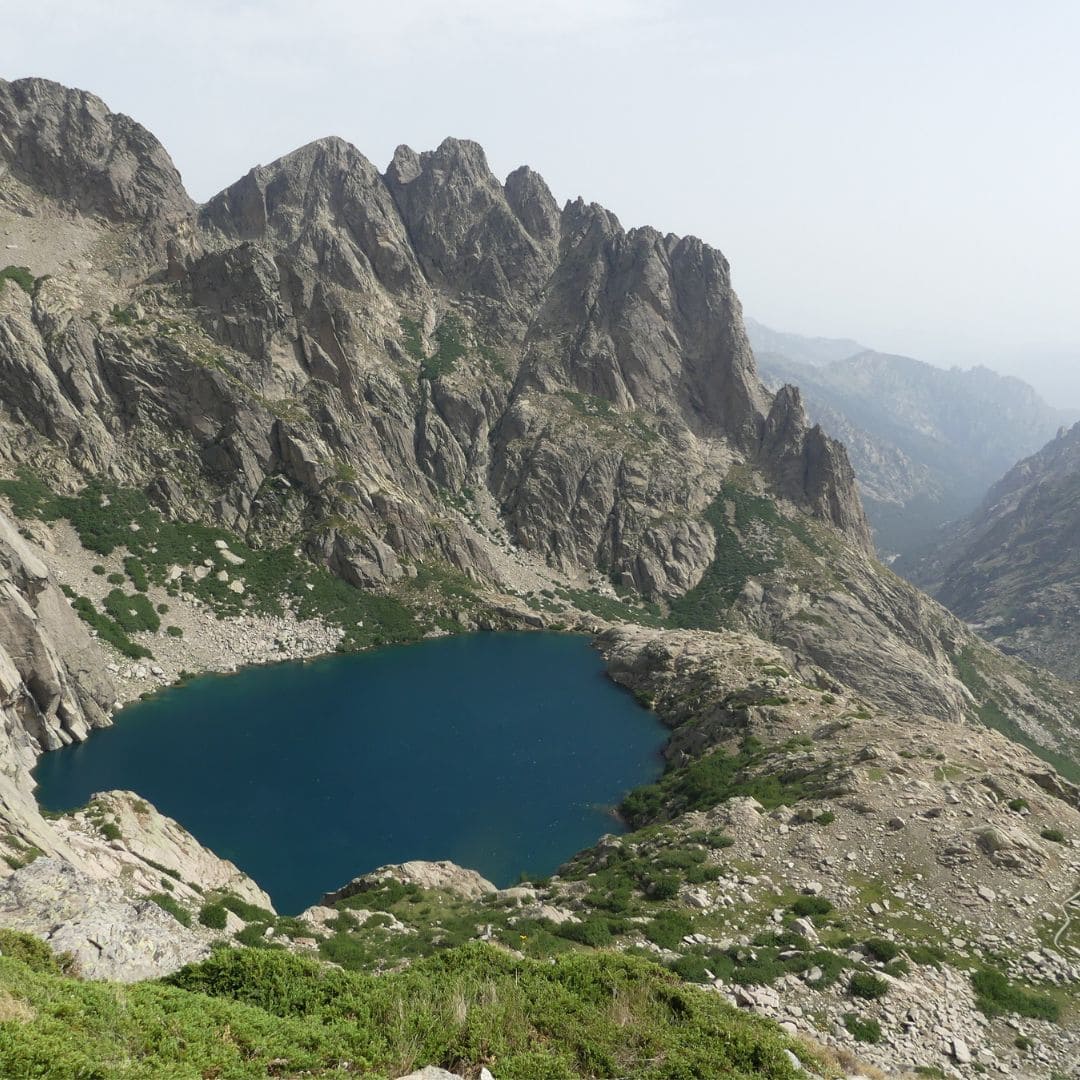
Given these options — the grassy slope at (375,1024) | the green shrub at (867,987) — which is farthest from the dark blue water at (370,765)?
the grassy slope at (375,1024)

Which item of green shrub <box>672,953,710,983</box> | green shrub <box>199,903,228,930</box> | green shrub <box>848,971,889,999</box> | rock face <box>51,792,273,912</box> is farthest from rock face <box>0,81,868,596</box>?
green shrub <box>848,971,889,999</box>

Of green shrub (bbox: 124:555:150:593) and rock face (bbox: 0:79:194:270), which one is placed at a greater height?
rock face (bbox: 0:79:194:270)

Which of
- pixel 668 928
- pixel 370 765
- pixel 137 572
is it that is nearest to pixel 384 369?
pixel 137 572

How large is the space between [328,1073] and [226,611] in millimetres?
94732

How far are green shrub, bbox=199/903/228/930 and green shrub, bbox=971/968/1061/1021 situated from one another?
31.1m

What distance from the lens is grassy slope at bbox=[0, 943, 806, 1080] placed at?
11.7m

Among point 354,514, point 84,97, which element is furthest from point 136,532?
point 84,97

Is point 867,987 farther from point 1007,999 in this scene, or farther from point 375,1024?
point 375,1024

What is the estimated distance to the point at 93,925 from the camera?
1847 centimetres

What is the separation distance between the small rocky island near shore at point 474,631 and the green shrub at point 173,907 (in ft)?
3.38

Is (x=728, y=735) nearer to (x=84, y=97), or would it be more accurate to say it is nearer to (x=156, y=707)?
(x=156, y=707)

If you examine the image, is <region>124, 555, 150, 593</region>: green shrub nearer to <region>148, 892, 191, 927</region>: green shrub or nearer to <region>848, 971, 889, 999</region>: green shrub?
<region>148, 892, 191, 927</region>: green shrub

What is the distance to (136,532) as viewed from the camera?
330 ft

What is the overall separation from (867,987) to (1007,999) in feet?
19.5
